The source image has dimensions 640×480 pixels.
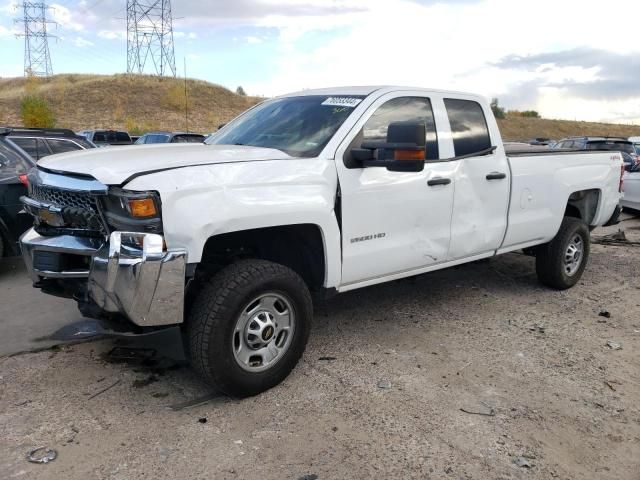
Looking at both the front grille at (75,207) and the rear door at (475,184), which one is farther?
the rear door at (475,184)

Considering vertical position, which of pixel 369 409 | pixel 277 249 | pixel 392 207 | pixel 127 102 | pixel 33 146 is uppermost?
pixel 127 102

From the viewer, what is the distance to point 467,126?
16.5 feet

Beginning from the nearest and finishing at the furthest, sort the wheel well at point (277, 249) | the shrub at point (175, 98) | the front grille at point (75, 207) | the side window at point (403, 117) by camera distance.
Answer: the front grille at point (75, 207) < the wheel well at point (277, 249) < the side window at point (403, 117) < the shrub at point (175, 98)

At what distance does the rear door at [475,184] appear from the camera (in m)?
4.80

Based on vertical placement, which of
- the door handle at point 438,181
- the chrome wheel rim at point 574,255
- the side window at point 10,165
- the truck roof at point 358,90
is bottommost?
the chrome wheel rim at point 574,255

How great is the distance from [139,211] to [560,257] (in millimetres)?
4614

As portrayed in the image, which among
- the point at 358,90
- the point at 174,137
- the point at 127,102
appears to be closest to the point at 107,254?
the point at 358,90

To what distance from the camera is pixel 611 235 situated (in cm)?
954

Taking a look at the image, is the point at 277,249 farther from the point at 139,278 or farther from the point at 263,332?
the point at 139,278

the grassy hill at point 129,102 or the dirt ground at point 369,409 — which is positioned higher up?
the grassy hill at point 129,102

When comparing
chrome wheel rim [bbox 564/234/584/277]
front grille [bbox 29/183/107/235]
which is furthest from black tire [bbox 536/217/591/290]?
front grille [bbox 29/183/107/235]

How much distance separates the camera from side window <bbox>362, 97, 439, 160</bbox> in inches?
166

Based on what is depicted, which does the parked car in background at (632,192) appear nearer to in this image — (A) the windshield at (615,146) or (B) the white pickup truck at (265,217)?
(A) the windshield at (615,146)

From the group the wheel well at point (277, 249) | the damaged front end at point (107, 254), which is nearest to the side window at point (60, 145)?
the damaged front end at point (107, 254)
